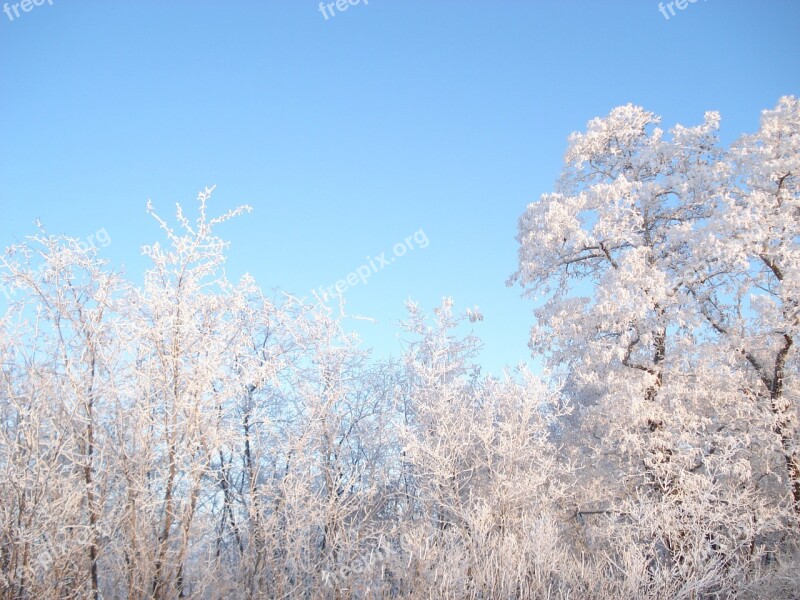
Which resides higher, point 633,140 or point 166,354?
point 633,140

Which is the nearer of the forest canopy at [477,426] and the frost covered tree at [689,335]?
the forest canopy at [477,426]

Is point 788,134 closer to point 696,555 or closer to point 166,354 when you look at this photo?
point 696,555

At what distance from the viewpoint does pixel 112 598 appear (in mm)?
8789

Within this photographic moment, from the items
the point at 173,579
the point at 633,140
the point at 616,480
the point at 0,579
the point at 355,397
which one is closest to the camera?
the point at 0,579

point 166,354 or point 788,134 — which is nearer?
point 166,354

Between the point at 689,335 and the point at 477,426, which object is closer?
the point at 689,335

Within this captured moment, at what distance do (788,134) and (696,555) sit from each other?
10418 mm

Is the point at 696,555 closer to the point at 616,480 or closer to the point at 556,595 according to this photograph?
the point at 556,595

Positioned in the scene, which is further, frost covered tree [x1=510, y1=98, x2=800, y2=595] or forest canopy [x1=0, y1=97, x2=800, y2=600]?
frost covered tree [x1=510, y1=98, x2=800, y2=595]

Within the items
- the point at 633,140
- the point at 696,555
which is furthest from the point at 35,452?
the point at 633,140

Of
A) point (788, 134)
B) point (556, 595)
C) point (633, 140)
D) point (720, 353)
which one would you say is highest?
point (633, 140)

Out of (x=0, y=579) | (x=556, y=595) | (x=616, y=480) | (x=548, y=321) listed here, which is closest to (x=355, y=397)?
(x=548, y=321)

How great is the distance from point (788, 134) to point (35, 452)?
56.4ft

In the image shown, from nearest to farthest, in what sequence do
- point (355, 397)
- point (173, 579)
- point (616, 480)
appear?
1. point (173, 579)
2. point (616, 480)
3. point (355, 397)
